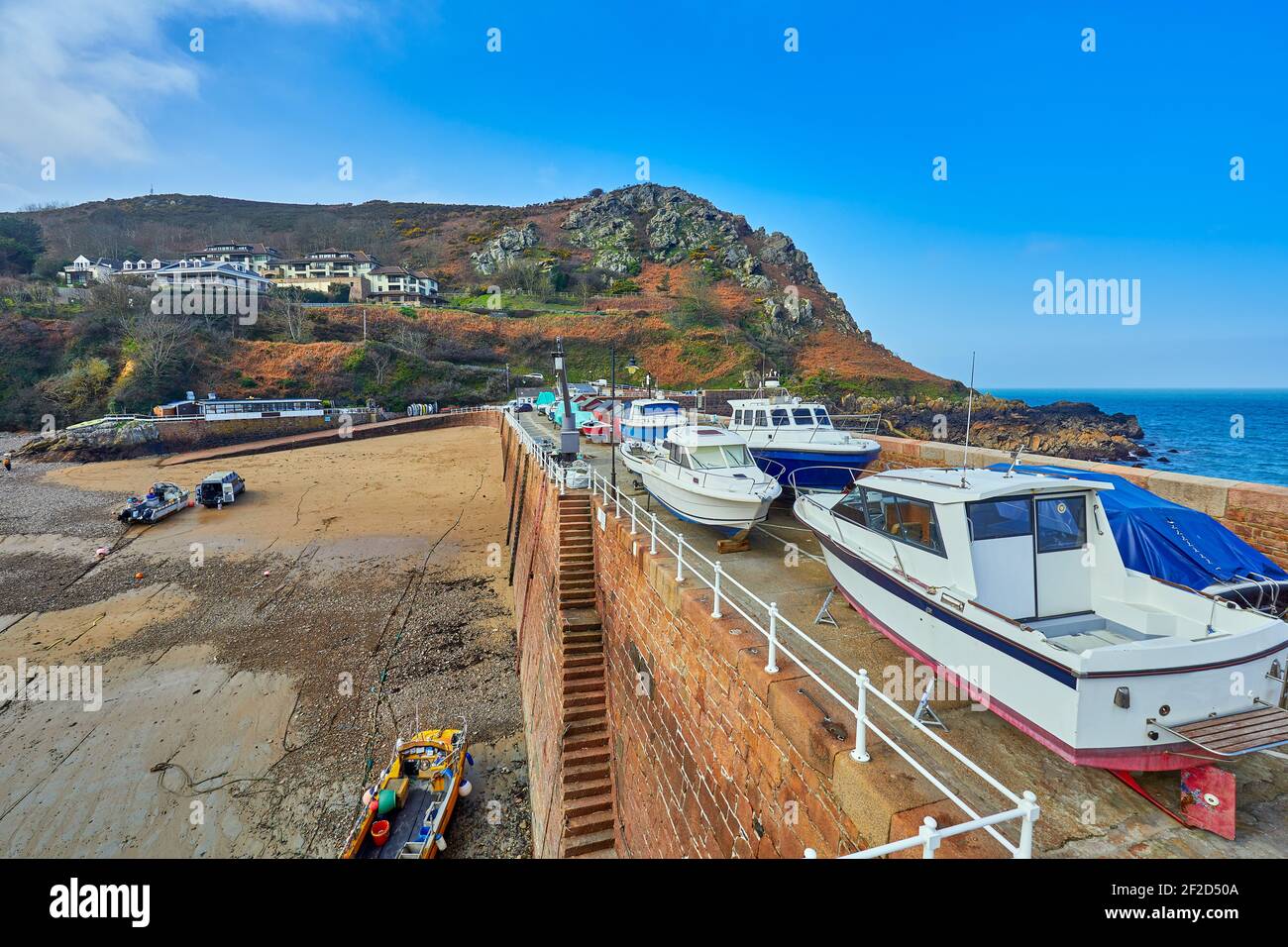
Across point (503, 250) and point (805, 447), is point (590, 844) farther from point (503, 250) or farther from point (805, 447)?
point (503, 250)

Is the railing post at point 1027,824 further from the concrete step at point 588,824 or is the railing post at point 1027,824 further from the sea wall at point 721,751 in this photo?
the concrete step at point 588,824

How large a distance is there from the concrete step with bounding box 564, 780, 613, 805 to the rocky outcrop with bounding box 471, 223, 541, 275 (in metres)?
88.4

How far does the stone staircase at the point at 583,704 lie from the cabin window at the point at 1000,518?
683 centimetres

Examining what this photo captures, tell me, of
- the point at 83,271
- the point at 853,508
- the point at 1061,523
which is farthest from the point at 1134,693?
the point at 83,271

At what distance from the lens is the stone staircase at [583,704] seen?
8289 millimetres

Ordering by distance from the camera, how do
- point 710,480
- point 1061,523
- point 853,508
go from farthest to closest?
point 710,480 < point 853,508 < point 1061,523

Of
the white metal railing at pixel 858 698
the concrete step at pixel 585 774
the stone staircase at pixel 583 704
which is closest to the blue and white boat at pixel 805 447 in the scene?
the white metal railing at pixel 858 698

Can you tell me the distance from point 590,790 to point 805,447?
826 centimetres

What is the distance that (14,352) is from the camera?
4294 centimetres

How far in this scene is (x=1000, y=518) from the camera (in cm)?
501

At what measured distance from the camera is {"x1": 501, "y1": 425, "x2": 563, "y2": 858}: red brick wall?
9133mm

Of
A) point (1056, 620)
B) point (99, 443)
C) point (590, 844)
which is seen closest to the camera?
point (1056, 620)
